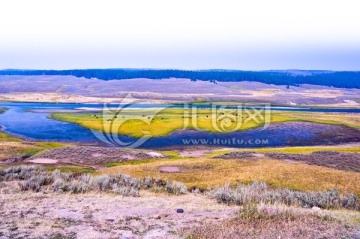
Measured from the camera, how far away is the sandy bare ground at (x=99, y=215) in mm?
13539

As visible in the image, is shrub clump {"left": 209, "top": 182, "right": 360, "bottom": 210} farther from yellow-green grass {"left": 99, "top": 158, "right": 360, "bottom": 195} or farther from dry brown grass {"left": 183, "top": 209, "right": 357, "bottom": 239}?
dry brown grass {"left": 183, "top": 209, "right": 357, "bottom": 239}

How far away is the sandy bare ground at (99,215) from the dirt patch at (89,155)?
2019 centimetres

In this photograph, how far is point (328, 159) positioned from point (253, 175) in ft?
58.5

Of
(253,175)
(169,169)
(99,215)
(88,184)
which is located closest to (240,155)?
(169,169)

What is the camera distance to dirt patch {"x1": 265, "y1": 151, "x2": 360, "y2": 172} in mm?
40625

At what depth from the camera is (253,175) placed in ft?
95.6

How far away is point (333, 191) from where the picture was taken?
22516mm

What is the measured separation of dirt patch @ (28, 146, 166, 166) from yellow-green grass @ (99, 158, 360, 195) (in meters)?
9.37

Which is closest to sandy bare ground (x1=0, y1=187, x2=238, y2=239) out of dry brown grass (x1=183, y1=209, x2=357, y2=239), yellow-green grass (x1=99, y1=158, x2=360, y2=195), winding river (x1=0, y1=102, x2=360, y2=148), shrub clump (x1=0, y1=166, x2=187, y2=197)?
dry brown grass (x1=183, y1=209, x2=357, y2=239)

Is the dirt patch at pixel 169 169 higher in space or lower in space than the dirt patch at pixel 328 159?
higher

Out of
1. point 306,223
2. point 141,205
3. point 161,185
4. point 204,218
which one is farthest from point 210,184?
point 306,223

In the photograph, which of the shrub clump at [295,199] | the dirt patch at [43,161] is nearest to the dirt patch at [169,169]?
the shrub clump at [295,199]

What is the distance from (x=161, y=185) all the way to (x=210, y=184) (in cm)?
365

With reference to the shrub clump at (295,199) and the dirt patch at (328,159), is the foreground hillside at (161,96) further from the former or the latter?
the shrub clump at (295,199)
